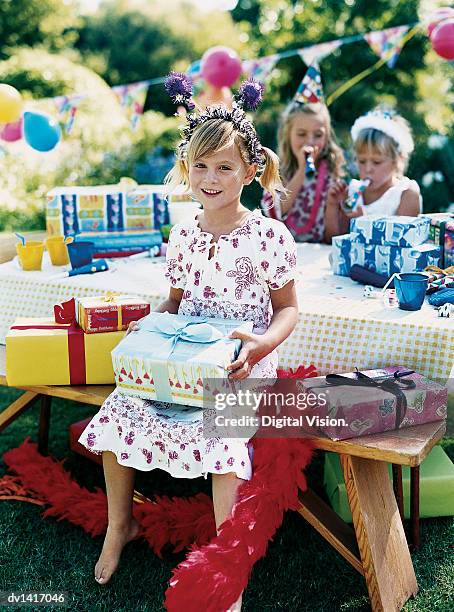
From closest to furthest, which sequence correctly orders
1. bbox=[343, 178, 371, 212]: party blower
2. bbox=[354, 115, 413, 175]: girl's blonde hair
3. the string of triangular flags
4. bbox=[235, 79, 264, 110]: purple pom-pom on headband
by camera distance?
1. bbox=[235, 79, 264, 110]: purple pom-pom on headband
2. bbox=[343, 178, 371, 212]: party blower
3. bbox=[354, 115, 413, 175]: girl's blonde hair
4. the string of triangular flags

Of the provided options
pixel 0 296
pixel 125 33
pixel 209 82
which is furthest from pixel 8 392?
pixel 125 33

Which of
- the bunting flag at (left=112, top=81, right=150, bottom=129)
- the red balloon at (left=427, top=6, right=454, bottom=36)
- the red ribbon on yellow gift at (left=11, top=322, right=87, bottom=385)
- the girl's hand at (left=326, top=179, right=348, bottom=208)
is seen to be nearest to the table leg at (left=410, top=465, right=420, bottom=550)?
the red ribbon on yellow gift at (left=11, top=322, right=87, bottom=385)

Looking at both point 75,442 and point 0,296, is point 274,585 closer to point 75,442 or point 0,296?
point 75,442

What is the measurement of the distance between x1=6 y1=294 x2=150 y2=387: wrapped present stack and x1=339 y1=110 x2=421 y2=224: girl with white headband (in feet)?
5.12

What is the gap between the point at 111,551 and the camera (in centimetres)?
257

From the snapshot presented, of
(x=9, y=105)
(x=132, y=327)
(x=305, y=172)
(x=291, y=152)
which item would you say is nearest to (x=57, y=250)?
(x=132, y=327)

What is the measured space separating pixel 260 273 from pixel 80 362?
0.74 m

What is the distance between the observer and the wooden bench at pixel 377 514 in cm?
228

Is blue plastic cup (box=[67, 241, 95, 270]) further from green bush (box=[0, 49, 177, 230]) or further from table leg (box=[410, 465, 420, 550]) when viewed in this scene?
green bush (box=[0, 49, 177, 230])

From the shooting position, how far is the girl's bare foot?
2525 millimetres

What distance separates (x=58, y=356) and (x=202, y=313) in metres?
0.56

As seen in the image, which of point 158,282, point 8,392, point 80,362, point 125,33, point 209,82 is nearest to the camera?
point 80,362

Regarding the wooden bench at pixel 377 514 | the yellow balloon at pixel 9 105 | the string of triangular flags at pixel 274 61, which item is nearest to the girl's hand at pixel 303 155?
the string of triangular flags at pixel 274 61

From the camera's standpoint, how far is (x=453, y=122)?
31.1ft
